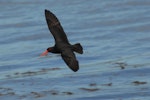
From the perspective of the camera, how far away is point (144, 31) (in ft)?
54.0

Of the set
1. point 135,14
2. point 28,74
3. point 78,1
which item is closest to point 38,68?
point 28,74

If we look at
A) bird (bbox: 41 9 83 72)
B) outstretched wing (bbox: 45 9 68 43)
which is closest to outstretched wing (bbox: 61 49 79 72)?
bird (bbox: 41 9 83 72)

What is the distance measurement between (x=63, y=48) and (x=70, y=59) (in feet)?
1.18

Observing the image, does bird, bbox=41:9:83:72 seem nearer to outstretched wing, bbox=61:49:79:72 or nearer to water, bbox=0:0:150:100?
outstretched wing, bbox=61:49:79:72

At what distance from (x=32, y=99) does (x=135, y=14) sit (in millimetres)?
6827

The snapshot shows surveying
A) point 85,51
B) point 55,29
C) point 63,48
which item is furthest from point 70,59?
point 85,51

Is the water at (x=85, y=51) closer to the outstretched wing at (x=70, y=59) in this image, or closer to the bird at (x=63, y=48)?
the bird at (x=63, y=48)

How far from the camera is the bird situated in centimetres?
949

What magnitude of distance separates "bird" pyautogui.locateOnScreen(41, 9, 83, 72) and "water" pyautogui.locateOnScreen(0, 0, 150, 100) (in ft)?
5.47

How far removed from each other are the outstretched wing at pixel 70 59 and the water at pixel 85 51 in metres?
1.97

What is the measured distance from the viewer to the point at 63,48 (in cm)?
988

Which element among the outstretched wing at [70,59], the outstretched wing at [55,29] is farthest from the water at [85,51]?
the outstretched wing at [70,59]

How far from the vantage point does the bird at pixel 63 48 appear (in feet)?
31.1

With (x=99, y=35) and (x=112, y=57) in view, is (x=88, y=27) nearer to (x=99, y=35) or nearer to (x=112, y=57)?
(x=99, y=35)
